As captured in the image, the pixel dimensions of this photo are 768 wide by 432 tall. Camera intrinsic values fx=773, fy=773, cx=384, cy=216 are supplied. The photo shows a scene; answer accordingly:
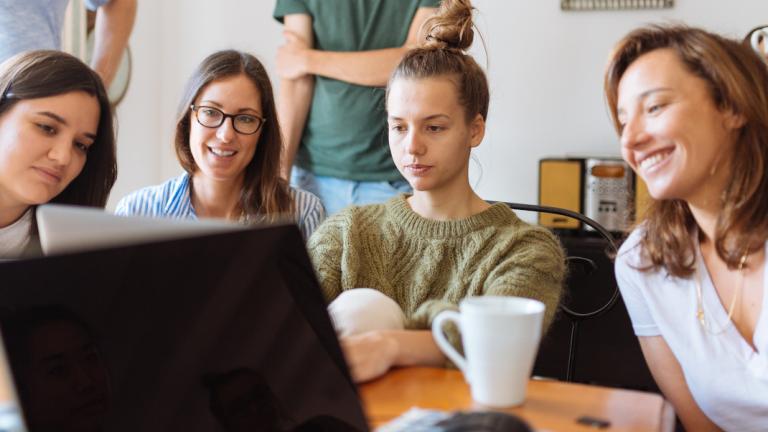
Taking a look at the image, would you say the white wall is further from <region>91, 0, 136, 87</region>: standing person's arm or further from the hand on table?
the hand on table

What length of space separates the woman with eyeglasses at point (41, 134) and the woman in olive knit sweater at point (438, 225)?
49 centimetres

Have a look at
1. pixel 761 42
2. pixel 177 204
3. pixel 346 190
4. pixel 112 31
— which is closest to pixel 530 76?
pixel 761 42

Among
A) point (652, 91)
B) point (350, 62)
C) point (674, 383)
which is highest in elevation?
point (350, 62)

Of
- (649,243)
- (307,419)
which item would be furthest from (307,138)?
(307,419)

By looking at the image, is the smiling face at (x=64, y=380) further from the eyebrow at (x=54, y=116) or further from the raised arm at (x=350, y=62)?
the raised arm at (x=350, y=62)

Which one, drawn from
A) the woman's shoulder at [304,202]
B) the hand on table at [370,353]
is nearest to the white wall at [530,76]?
the woman's shoulder at [304,202]

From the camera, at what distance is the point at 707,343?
45.8 inches

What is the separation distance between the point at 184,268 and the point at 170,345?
→ 0.06m

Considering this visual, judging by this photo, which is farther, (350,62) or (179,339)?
(350,62)

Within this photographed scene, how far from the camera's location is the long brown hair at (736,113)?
114 cm

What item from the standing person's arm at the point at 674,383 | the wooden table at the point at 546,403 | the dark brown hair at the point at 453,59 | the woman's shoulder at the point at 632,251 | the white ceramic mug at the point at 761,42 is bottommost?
the standing person's arm at the point at 674,383

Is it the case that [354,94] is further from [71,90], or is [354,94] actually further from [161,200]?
[71,90]

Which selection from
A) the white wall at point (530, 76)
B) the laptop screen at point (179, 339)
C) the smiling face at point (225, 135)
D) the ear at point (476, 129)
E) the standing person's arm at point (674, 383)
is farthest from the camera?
the white wall at point (530, 76)

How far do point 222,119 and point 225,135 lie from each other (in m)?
0.05
